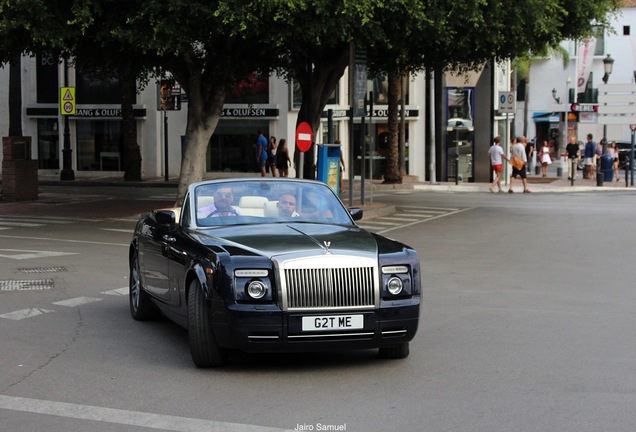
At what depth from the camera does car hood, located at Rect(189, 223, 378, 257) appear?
842cm

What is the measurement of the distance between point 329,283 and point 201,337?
1114 mm

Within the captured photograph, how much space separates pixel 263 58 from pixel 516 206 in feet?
27.0

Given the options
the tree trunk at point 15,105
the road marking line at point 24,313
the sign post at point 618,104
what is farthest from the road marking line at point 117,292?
the sign post at point 618,104

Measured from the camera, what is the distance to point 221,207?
977cm

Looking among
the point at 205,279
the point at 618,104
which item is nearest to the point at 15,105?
the point at 618,104

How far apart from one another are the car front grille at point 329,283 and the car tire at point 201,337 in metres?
0.70

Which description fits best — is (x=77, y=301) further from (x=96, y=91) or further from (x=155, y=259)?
(x=96, y=91)

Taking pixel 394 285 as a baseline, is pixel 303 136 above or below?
above

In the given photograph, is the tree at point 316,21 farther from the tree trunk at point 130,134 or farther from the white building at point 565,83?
the white building at point 565,83

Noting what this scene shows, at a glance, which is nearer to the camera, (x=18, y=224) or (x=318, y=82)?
(x=18, y=224)

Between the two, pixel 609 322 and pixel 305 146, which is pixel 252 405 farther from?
pixel 305 146

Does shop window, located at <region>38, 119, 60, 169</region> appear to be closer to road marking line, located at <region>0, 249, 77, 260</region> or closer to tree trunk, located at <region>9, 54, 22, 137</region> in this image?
tree trunk, located at <region>9, 54, 22, 137</region>

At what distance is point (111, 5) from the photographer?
22.1 m

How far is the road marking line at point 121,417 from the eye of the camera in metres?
6.68
